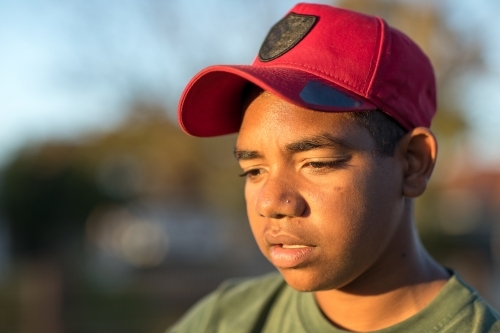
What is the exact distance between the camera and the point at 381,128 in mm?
2084

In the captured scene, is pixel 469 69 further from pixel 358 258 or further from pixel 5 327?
pixel 358 258

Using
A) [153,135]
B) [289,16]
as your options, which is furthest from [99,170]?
[289,16]

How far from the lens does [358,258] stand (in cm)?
203

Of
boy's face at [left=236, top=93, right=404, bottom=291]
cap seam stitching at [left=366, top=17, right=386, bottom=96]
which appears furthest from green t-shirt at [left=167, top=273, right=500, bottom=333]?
cap seam stitching at [left=366, top=17, right=386, bottom=96]

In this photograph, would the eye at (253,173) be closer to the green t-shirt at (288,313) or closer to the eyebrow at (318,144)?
the eyebrow at (318,144)

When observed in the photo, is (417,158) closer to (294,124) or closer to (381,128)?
(381,128)

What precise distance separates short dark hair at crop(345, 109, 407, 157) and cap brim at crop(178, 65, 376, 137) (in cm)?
3

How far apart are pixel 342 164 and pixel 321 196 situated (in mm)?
121

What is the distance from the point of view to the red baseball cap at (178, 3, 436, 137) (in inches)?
78.3

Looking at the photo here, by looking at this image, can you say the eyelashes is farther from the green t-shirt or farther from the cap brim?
the green t-shirt

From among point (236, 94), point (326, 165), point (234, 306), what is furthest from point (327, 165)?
point (234, 306)

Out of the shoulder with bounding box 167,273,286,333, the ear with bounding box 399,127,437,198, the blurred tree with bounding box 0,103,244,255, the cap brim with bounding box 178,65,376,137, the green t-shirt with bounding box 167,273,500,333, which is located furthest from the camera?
the blurred tree with bounding box 0,103,244,255

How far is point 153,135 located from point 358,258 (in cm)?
1220

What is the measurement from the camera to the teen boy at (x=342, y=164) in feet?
6.52
